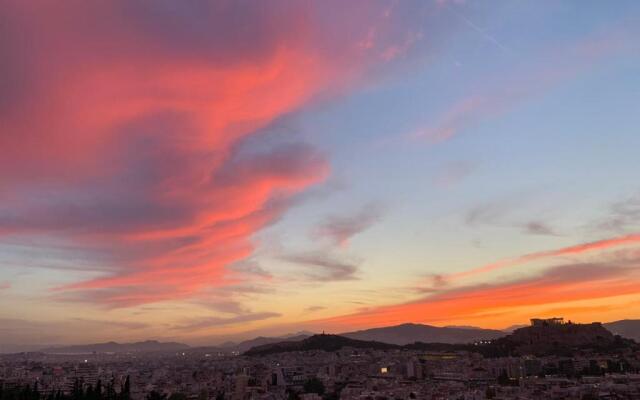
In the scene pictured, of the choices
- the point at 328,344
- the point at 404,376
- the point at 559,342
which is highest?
the point at 328,344

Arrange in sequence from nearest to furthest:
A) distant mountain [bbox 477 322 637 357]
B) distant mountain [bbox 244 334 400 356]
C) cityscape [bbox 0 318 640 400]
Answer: cityscape [bbox 0 318 640 400] < distant mountain [bbox 477 322 637 357] < distant mountain [bbox 244 334 400 356]

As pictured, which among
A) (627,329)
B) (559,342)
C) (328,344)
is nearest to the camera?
(559,342)

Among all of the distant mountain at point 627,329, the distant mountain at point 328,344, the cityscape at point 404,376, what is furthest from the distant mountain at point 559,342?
the distant mountain at point 627,329

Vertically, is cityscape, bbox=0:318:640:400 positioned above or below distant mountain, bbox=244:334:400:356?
below

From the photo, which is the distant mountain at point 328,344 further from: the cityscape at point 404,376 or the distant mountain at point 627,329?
the distant mountain at point 627,329

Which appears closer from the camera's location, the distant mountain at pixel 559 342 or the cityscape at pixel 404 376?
the cityscape at pixel 404 376

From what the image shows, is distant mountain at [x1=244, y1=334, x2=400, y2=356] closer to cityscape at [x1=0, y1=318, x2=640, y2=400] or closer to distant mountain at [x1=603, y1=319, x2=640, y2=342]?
cityscape at [x1=0, y1=318, x2=640, y2=400]

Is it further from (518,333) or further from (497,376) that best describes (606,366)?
(518,333)

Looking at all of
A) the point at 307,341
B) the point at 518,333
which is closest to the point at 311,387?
the point at 518,333

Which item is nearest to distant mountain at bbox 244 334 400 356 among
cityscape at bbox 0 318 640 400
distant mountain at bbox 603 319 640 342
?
cityscape at bbox 0 318 640 400

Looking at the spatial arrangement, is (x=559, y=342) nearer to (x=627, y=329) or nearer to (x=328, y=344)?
(x=328, y=344)

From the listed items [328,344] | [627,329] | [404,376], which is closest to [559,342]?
[404,376]

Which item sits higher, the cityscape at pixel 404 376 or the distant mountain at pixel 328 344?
the distant mountain at pixel 328 344

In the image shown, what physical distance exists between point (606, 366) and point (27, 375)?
3347 inches
